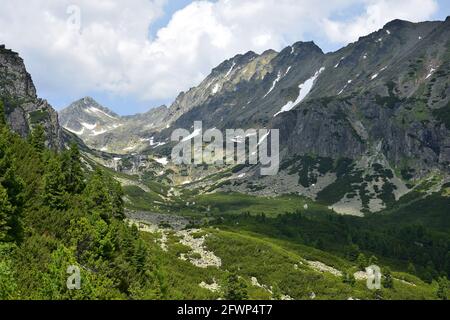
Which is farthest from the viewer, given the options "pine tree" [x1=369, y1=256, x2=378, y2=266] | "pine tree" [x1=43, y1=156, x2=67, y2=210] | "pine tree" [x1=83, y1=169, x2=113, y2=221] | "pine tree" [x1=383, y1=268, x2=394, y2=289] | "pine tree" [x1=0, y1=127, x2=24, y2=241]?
"pine tree" [x1=369, y1=256, x2=378, y2=266]

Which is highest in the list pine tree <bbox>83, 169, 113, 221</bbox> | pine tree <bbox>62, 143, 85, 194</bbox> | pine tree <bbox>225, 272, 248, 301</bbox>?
pine tree <bbox>62, 143, 85, 194</bbox>

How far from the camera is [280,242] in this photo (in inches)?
4833

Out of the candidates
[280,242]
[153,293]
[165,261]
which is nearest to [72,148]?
[165,261]

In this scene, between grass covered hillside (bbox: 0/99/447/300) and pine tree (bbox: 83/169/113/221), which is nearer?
grass covered hillside (bbox: 0/99/447/300)

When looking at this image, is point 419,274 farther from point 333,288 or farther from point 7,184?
point 7,184

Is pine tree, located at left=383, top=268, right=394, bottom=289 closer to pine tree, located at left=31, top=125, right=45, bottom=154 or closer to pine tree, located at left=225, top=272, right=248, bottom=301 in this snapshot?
pine tree, located at left=225, top=272, right=248, bottom=301

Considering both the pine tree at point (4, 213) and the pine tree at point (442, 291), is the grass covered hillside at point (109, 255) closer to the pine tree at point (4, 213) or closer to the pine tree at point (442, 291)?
the pine tree at point (4, 213)

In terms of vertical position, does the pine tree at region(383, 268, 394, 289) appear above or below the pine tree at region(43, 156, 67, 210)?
below

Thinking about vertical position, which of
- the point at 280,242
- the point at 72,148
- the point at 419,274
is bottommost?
the point at 419,274

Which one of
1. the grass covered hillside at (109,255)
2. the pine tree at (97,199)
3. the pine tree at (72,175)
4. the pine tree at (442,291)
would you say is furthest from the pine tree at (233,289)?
the pine tree at (442,291)

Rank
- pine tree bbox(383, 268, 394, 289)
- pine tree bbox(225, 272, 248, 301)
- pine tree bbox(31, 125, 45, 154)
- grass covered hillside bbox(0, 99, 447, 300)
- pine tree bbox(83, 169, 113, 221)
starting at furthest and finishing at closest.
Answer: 1. pine tree bbox(383, 268, 394, 289)
2. pine tree bbox(31, 125, 45, 154)
3. pine tree bbox(83, 169, 113, 221)
4. pine tree bbox(225, 272, 248, 301)
5. grass covered hillside bbox(0, 99, 447, 300)

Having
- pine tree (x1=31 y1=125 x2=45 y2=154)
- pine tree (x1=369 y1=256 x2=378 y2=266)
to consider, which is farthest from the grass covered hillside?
pine tree (x1=369 y1=256 x2=378 y2=266)

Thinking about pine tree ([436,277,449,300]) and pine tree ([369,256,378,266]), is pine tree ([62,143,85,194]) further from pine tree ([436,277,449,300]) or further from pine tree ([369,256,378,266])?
pine tree ([369,256,378,266])
